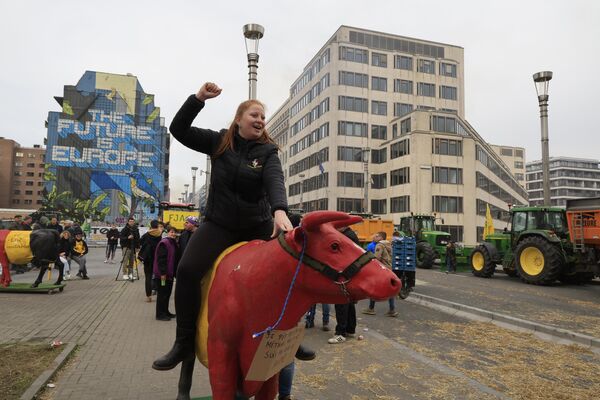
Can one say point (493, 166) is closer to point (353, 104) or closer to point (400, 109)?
point (400, 109)

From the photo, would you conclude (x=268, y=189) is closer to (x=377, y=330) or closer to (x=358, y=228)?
(x=377, y=330)

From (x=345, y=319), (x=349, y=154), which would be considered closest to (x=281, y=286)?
(x=345, y=319)

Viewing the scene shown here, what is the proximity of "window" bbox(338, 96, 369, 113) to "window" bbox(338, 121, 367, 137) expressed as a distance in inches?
74.0

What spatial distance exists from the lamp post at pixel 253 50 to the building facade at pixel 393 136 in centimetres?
3067

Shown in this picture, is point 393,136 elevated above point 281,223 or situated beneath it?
elevated above

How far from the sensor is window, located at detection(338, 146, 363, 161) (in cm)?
5066

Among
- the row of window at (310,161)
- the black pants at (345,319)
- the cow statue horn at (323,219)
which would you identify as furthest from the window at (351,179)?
the cow statue horn at (323,219)

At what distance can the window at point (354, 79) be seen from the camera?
5131cm

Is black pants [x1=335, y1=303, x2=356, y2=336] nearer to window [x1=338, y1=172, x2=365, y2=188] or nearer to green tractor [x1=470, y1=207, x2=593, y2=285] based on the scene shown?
green tractor [x1=470, y1=207, x2=593, y2=285]

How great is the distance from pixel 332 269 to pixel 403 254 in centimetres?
898

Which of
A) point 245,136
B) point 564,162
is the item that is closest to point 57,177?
point 245,136

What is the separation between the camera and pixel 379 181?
4991 centimetres

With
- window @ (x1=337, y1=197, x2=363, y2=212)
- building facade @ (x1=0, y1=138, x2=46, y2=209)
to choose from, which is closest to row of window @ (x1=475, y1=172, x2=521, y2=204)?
window @ (x1=337, y1=197, x2=363, y2=212)

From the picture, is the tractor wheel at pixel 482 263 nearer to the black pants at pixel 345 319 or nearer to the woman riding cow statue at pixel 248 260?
the black pants at pixel 345 319
